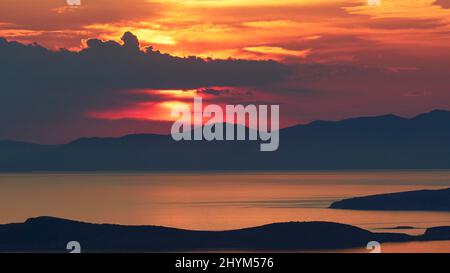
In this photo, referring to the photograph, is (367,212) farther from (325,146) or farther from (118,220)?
(325,146)

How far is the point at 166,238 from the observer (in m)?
45.6

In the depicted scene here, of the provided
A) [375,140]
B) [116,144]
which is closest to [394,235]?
[375,140]

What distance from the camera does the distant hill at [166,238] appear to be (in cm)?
4447

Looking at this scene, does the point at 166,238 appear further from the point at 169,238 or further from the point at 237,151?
the point at 237,151

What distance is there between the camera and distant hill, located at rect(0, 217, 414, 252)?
146 ft

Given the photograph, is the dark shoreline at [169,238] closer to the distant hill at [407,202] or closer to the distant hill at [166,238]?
the distant hill at [166,238]

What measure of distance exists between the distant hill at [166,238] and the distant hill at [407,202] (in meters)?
31.3

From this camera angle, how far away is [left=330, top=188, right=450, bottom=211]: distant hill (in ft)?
250

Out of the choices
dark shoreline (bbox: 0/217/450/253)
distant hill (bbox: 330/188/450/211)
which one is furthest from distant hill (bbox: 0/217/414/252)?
distant hill (bbox: 330/188/450/211)

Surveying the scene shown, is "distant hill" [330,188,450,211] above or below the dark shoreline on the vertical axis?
above

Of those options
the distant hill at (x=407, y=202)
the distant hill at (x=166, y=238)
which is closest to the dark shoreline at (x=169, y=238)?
the distant hill at (x=166, y=238)

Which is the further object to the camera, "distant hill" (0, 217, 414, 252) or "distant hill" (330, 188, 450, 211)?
"distant hill" (330, 188, 450, 211)

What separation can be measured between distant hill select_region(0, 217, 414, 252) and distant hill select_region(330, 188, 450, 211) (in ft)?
103

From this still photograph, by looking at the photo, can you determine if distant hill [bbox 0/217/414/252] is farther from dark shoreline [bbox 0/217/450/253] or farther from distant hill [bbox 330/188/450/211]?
distant hill [bbox 330/188/450/211]
